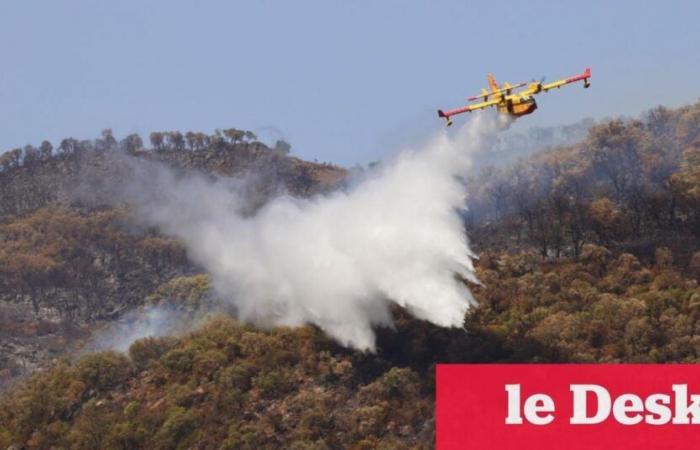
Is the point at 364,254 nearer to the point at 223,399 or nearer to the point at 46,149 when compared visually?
the point at 223,399

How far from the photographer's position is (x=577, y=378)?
49.4m

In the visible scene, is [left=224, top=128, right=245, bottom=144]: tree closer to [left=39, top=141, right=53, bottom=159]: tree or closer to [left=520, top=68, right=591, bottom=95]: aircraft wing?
[left=39, top=141, right=53, bottom=159]: tree

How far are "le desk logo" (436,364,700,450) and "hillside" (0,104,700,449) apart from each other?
3995mm

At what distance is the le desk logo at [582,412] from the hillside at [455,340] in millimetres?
3995

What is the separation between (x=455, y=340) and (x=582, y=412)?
59.7 feet

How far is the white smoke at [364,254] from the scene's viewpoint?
211ft

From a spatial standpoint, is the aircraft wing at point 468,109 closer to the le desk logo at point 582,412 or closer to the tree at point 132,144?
the le desk logo at point 582,412

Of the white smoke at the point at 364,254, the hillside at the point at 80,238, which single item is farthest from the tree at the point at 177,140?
the white smoke at the point at 364,254

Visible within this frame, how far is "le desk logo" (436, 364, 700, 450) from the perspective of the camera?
43031 mm

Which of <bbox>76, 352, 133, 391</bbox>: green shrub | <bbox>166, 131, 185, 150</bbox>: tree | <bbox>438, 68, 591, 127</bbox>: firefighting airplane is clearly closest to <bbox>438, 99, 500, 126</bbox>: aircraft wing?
<bbox>438, 68, 591, 127</bbox>: firefighting airplane

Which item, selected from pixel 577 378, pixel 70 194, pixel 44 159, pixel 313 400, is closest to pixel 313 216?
pixel 313 400

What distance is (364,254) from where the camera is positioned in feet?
221

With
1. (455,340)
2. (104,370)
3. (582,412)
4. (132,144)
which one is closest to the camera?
(582,412)

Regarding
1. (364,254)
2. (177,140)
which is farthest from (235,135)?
(364,254)
